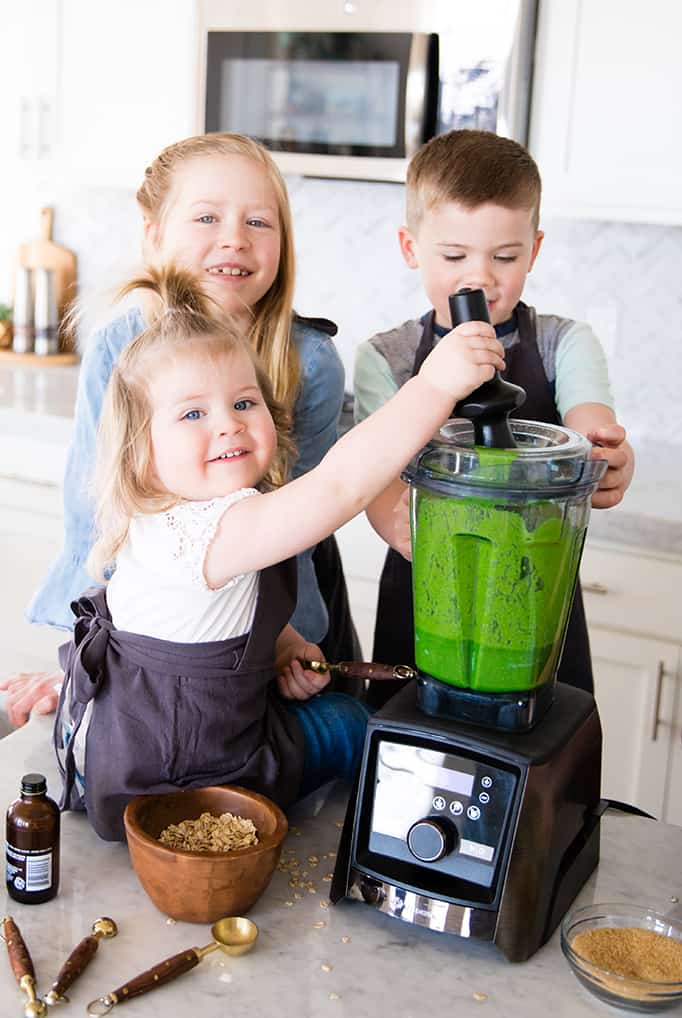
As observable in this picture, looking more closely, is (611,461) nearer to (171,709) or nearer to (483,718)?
(483,718)

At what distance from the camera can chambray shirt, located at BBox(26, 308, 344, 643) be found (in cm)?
152

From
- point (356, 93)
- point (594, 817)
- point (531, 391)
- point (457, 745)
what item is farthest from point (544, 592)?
point (356, 93)

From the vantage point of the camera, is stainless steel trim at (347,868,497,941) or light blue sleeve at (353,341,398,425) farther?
light blue sleeve at (353,341,398,425)

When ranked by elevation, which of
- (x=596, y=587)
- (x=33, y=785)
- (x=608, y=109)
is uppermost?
(x=608, y=109)

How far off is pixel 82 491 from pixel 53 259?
244 centimetres

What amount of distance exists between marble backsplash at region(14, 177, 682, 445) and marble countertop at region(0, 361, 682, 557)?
0.62 feet

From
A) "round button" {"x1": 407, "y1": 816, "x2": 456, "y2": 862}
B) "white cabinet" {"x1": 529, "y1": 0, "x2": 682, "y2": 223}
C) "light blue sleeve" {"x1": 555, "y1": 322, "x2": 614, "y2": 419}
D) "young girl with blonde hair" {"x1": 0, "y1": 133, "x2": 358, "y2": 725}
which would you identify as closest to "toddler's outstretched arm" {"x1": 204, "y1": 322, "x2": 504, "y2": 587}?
"round button" {"x1": 407, "y1": 816, "x2": 456, "y2": 862}

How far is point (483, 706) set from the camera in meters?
1.09

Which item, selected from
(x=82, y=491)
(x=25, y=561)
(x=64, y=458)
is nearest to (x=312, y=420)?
(x=82, y=491)

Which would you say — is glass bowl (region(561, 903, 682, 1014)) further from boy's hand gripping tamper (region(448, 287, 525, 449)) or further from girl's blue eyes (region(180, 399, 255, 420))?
girl's blue eyes (region(180, 399, 255, 420))

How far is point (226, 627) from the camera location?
113cm

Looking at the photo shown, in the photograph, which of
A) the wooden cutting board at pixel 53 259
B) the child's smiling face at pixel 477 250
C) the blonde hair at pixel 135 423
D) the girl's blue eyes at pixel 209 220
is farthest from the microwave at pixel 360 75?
the blonde hair at pixel 135 423

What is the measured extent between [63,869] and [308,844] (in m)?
0.23

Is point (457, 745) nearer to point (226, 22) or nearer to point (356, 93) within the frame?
point (356, 93)
